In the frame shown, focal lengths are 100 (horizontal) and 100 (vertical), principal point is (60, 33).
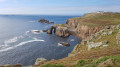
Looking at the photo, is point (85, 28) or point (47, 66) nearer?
point (47, 66)

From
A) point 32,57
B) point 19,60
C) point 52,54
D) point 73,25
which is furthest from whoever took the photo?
point 73,25

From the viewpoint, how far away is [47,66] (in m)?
13.5

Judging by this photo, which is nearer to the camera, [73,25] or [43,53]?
[43,53]

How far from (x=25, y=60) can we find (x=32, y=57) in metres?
3.37

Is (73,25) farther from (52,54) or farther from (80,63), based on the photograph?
(80,63)

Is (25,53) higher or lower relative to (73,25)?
lower

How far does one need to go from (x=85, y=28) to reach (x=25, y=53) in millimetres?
51130

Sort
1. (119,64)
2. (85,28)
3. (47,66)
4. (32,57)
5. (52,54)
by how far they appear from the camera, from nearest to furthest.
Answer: (119,64)
(47,66)
(32,57)
(52,54)
(85,28)

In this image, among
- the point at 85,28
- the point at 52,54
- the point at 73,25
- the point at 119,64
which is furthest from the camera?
the point at 73,25

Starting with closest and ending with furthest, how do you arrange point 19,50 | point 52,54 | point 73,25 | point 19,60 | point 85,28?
point 19,60
point 52,54
point 19,50
point 85,28
point 73,25

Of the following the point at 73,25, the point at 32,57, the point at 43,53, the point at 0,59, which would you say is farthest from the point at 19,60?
the point at 73,25

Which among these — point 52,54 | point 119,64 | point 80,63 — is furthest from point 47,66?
point 52,54

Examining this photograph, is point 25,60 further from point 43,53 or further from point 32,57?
point 43,53

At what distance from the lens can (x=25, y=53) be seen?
45.7 m
